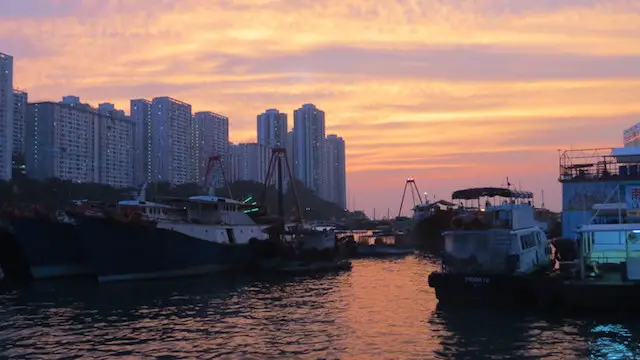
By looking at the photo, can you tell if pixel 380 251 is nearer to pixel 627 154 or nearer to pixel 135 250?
pixel 135 250

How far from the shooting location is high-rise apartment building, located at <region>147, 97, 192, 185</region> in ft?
473

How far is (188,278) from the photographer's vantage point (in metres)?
39.0

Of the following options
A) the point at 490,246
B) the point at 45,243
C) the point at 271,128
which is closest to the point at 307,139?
the point at 271,128

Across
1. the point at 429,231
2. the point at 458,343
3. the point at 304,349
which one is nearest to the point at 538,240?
the point at 458,343

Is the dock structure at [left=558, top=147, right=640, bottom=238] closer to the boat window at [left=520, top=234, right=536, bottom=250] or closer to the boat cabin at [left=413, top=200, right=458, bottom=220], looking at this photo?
the boat window at [left=520, top=234, right=536, bottom=250]

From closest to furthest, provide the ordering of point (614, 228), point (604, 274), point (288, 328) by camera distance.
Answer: point (288, 328), point (604, 274), point (614, 228)

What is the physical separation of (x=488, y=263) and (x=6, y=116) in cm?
10663

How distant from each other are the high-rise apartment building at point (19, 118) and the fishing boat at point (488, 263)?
122976mm

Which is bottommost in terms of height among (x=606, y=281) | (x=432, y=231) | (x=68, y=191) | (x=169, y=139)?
(x=606, y=281)

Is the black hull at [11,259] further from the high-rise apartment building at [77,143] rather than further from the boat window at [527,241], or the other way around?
the high-rise apartment building at [77,143]

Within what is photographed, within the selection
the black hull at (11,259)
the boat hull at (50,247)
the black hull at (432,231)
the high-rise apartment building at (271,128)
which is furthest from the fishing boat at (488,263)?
the high-rise apartment building at (271,128)

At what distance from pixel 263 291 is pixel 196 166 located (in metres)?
130

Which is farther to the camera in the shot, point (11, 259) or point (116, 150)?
point (116, 150)

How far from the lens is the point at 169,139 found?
14438 cm
